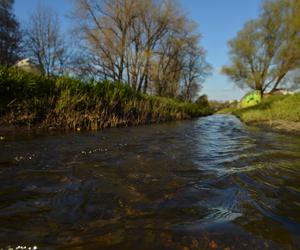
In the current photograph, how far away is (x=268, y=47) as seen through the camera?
27.3m

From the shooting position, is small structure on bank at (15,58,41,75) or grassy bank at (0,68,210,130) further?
small structure on bank at (15,58,41,75)

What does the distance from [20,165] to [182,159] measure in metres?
2.36

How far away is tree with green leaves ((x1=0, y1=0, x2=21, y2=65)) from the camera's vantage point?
25153 mm

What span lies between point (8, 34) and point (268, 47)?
24246 mm

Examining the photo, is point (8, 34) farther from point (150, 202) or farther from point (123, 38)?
point (150, 202)

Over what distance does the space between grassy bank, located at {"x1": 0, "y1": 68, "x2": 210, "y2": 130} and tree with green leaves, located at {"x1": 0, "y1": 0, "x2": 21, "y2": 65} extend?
17.7 m

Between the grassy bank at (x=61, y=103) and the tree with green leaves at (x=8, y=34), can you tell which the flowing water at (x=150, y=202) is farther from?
the tree with green leaves at (x=8, y=34)

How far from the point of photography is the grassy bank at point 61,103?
7.84m

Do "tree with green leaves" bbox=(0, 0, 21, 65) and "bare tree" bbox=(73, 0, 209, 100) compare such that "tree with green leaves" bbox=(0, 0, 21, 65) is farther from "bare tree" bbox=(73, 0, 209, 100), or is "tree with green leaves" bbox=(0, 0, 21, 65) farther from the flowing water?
the flowing water

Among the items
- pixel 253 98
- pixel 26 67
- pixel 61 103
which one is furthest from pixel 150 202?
pixel 253 98

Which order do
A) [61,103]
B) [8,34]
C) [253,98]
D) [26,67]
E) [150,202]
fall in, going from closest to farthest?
1. [150,202]
2. [61,103]
3. [26,67]
4. [8,34]
5. [253,98]

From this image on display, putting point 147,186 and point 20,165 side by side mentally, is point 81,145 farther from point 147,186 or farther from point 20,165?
point 147,186

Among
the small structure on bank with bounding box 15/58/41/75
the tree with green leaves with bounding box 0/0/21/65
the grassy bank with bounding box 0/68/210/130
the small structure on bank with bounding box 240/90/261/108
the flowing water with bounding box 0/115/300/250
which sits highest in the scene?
the tree with green leaves with bounding box 0/0/21/65

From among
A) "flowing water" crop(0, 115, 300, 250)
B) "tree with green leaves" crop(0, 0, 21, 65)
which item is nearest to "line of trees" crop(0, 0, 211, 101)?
"tree with green leaves" crop(0, 0, 21, 65)
